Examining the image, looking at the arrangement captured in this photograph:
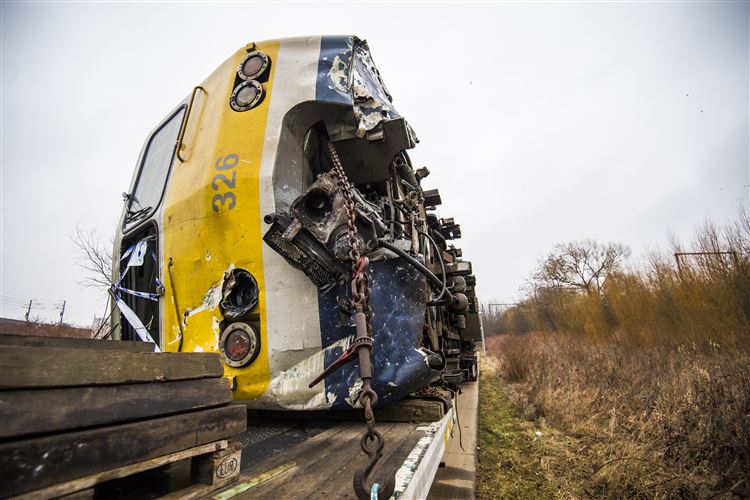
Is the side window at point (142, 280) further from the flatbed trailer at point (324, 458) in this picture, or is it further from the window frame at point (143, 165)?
the flatbed trailer at point (324, 458)

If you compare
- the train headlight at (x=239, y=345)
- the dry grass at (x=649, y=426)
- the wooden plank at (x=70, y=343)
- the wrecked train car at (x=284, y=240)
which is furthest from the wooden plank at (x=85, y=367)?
the dry grass at (x=649, y=426)

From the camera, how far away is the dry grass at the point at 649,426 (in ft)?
10.2

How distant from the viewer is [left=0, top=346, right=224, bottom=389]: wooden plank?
84 cm

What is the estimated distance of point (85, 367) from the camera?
97 cm

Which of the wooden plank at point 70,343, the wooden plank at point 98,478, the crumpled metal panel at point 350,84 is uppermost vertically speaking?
the crumpled metal panel at point 350,84

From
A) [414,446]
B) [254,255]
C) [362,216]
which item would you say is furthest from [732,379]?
[254,255]

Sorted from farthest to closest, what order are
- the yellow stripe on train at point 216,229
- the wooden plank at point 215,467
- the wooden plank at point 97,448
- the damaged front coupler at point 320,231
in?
the yellow stripe on train at point 216,229 → the damaged front coupler at point 320,231 → the wooden plank at point 215,467 → the wooden plank at point 97,448

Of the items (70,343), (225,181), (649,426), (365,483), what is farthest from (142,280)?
(649,426)

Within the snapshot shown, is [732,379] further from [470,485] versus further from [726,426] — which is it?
[470,485]

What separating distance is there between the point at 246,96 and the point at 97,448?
2.44m

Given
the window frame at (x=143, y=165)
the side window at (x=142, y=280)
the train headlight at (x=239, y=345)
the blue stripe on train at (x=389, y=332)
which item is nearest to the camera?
the blue stripe on train at (x=389, y=332)

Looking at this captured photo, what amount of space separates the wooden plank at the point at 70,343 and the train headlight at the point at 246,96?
178cm

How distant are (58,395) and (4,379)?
4.9 inches

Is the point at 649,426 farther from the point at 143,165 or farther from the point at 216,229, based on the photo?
the point at 143,165
